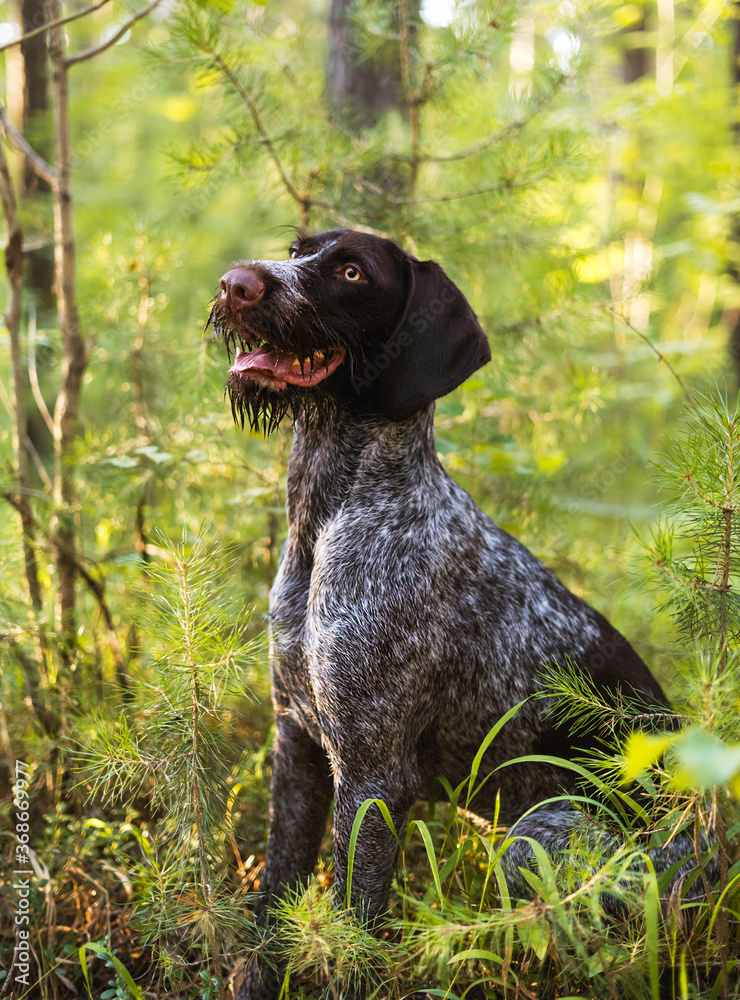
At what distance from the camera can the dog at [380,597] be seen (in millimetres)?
2354

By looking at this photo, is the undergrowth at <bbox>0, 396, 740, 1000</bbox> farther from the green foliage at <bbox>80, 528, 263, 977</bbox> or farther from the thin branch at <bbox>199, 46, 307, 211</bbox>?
the thin branch at <bbox>199, 46, 307, 211</bbox>

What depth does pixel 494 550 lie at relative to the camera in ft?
8.83

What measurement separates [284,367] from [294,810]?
1.65 metres

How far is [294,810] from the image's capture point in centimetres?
267

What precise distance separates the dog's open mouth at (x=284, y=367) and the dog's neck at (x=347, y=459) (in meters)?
0.18

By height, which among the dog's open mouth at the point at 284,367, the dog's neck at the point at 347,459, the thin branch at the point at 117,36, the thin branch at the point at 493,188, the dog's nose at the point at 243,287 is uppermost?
the thin branch at the point at 117,36

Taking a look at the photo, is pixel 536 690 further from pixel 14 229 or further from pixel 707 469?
pixel 14 229

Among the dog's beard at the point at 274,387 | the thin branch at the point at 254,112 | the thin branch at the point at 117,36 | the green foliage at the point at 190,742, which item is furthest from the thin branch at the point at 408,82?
the green foliage at the point at 190,742

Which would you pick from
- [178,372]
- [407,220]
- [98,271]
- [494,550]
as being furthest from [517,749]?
[98,271]

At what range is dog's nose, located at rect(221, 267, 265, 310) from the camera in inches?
90.8

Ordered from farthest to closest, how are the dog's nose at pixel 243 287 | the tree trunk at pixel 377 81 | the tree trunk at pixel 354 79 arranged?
the tree trunk at pixel 354 79 → the tree trunk at pixel 377 81 → the dog's nose at pixel 243 287

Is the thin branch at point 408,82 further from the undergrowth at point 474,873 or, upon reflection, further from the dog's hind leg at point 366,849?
the dog's hind leg at point 366,849

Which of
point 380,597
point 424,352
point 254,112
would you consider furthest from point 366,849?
point 254,112

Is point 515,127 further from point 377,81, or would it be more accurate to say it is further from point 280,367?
point 280,367
